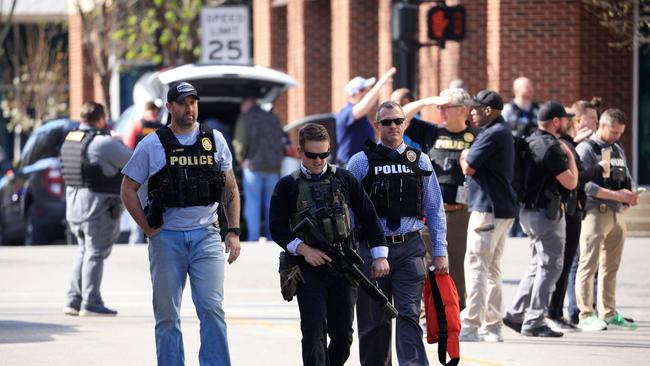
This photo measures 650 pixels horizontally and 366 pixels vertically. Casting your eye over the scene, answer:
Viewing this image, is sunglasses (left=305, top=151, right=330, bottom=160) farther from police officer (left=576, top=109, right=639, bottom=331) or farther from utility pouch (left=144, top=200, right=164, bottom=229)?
police officer (left=576, top=109, right=639, bottom=331)

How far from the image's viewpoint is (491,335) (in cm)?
1253

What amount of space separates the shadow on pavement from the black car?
9.62 m

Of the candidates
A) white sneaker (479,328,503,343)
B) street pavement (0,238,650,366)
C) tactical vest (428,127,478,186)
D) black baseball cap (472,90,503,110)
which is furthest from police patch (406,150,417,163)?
white sneaker (479,328,503,343)

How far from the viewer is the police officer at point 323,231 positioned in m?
9.25

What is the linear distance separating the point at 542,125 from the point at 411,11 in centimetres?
801

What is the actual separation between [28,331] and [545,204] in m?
4.11

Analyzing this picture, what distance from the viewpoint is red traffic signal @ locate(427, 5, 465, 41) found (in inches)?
864

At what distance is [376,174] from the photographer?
10.0 meters

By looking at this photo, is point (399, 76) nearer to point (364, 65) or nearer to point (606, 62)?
point (606, 62)

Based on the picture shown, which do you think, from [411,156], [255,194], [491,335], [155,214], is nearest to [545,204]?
[491,335]

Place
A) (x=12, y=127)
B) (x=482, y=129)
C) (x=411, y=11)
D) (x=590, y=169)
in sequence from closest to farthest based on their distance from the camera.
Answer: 1. (x=482, y=129)
2. (x=590, y=169)
3. (x=411, y=11)
4. (x=12, y=127)

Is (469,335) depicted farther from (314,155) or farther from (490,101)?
(314,155)

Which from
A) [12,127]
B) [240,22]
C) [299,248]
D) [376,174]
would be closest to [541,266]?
[376,174]

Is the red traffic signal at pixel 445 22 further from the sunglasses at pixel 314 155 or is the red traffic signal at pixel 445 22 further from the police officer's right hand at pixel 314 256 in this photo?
the police officer's right hand at pixel 314 256
